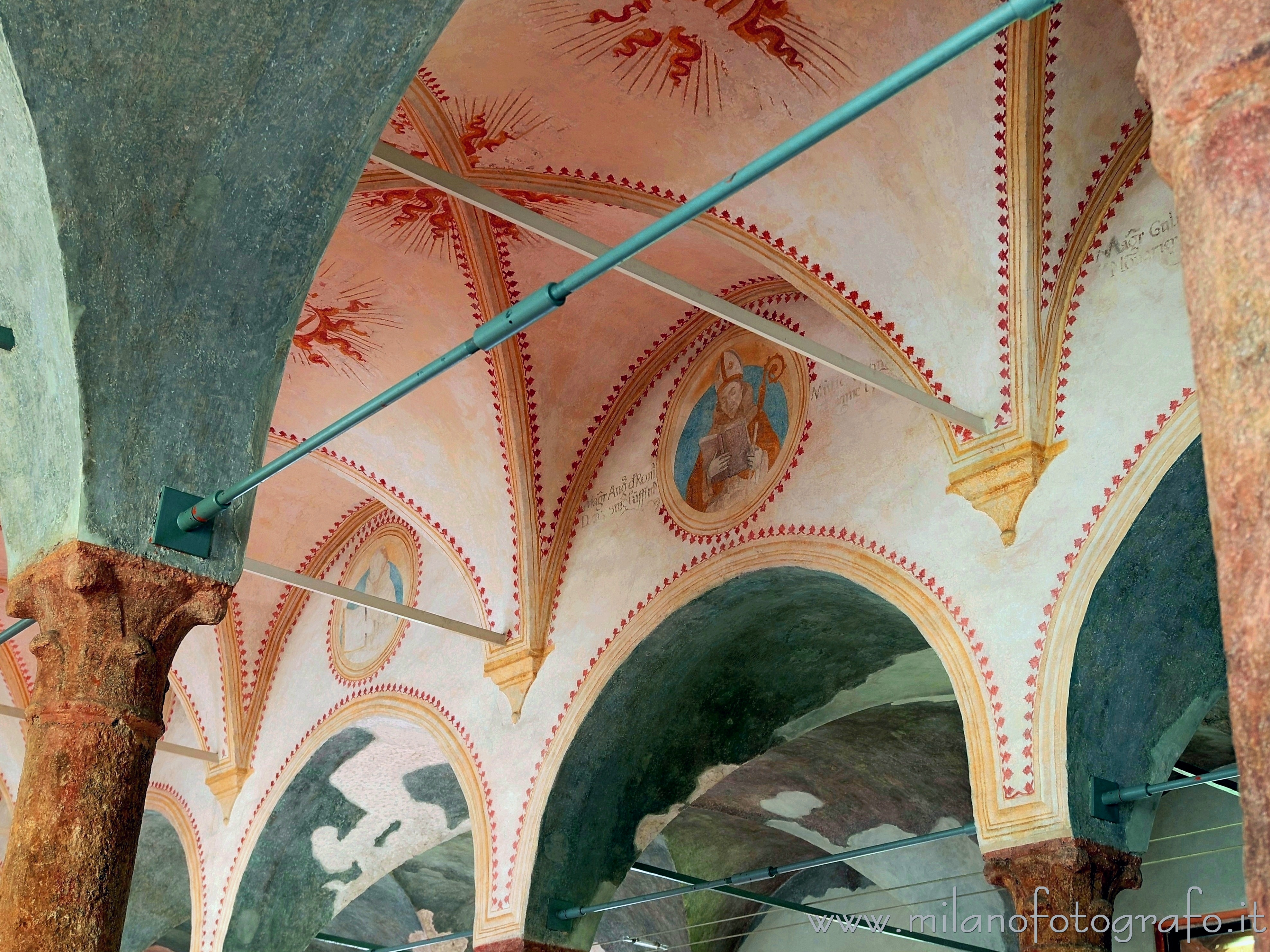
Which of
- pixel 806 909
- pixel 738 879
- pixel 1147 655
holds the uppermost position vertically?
pixel 1147 655

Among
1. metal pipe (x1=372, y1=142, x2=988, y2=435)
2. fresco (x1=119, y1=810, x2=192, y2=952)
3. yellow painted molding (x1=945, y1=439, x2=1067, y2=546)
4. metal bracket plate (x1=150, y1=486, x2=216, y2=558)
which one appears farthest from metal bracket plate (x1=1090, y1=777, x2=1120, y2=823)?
fresco (x1=119, y1=810, x2=192, y2=952)

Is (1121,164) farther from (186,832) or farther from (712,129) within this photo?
(186,832)

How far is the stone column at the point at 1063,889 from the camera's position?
21.7ft

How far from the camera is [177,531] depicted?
4.59 metres

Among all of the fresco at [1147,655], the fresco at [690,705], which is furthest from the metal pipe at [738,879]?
the fresco at [1147,655]

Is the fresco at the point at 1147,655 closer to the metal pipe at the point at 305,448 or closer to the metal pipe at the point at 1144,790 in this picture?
the metal pipe at the point at 1144,790

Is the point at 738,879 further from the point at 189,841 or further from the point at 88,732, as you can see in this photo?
the point at 88,732

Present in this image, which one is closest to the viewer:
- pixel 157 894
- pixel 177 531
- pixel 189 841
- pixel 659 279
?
pixel 177 531

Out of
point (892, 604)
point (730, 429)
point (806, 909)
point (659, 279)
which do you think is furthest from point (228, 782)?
point (659, 279)

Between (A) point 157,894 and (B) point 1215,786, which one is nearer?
(B) point 1215,786

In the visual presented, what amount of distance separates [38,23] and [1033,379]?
5.00 metres
